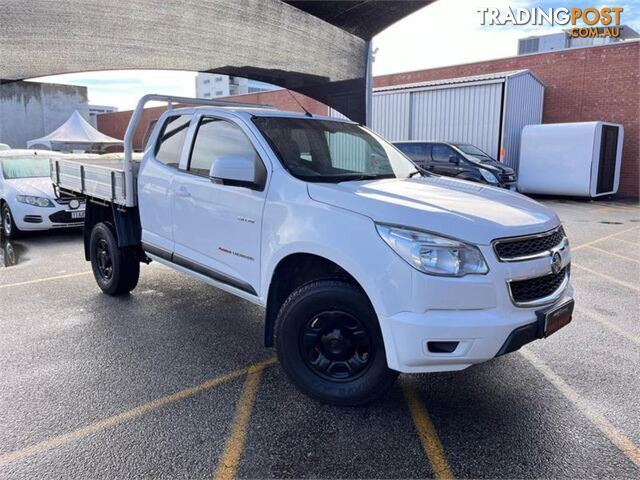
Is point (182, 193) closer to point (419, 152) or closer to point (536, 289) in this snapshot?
point (536, 289)

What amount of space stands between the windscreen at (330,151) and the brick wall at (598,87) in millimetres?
15807

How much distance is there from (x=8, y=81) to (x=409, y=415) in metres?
6.10

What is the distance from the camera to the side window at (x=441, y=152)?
13.9 metres

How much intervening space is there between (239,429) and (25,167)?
340 inches

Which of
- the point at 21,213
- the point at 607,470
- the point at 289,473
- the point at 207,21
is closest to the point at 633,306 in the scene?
the point at 607,470

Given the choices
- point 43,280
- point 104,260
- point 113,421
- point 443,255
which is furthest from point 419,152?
point 113,421

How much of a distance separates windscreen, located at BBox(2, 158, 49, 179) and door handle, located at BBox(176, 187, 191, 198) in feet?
21.6

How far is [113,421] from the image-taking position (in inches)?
118

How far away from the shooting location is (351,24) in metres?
8.10

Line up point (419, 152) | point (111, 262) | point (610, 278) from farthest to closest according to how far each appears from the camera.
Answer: point (419, 152), point (610, 278), point (111, 262)

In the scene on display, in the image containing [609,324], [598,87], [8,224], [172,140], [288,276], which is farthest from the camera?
[598,87]

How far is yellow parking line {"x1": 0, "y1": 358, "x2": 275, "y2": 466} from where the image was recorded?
2668mm

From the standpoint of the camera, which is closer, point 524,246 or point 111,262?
point 524,246

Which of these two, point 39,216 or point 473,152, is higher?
point 473,152
